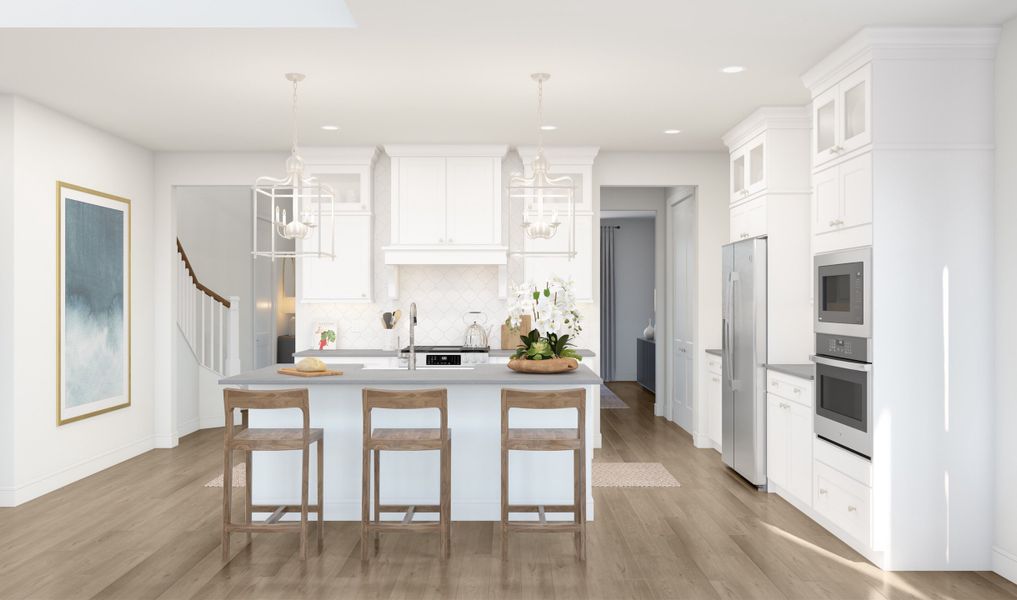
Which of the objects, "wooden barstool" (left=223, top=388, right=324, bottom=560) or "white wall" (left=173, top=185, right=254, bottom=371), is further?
"white wall" (left=173, top=185, right=254, bottom=371)

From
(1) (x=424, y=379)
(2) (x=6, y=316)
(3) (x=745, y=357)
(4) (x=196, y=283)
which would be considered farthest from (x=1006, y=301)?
(4) (x=196, y=283)

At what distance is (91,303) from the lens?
5.79 m

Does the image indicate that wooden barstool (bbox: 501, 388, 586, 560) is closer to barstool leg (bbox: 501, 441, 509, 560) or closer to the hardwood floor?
barstool leg (bbox: 501, 441, 509, 560)

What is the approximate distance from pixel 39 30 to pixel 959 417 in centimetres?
503

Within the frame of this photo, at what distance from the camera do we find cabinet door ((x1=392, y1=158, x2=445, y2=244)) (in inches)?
259

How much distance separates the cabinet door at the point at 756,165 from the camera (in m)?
5.54

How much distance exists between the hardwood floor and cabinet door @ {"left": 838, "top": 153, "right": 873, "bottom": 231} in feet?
5.83

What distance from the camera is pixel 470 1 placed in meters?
3.49

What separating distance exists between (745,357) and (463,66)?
113 inches

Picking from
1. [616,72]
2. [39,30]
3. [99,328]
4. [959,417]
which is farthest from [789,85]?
[99,328]

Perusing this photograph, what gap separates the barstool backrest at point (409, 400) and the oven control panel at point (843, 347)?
6.99 feet

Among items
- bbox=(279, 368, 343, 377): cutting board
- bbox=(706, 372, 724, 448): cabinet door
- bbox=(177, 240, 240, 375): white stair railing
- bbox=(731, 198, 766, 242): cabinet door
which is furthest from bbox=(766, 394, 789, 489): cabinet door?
bbox=(177, 240, 240, 375): white stair railing

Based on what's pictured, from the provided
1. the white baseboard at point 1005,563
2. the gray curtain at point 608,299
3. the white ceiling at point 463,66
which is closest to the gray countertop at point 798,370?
the white baseboard at point 1005,563

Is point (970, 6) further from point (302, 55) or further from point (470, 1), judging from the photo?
point (302, 55)
